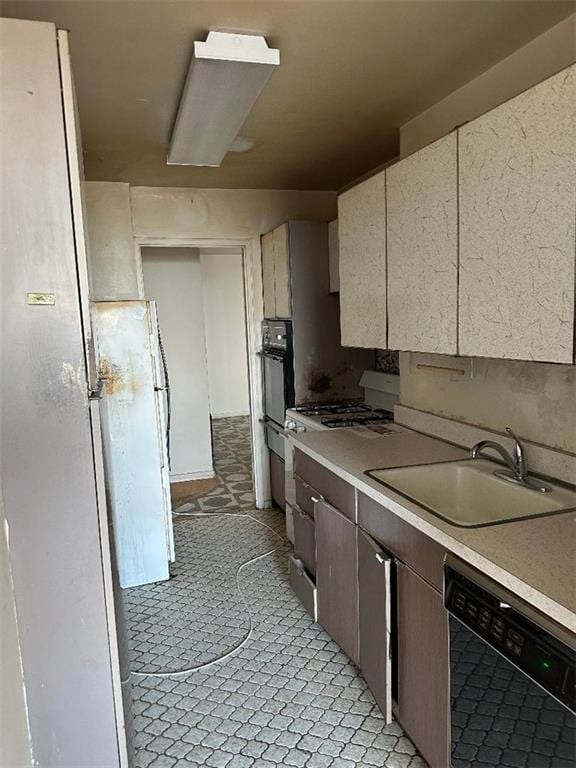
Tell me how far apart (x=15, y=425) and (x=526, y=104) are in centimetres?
169

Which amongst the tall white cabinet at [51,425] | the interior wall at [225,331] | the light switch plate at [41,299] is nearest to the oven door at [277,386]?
the tall white cabinet at [51,425]

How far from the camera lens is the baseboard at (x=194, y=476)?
17.2 ft

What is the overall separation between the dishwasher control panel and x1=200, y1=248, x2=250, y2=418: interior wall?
651cm

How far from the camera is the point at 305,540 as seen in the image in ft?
8.92

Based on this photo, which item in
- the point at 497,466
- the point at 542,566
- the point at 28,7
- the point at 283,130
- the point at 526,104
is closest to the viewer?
the point at 542,566

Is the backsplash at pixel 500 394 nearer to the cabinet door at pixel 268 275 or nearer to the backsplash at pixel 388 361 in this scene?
the backsplash at pixel 388 361

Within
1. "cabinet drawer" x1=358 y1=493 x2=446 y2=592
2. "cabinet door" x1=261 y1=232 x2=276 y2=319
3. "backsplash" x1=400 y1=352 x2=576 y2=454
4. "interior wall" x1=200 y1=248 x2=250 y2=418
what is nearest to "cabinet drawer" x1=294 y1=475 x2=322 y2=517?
"cabinet drawer" x1=358 y1=493 x2=446 y2=592

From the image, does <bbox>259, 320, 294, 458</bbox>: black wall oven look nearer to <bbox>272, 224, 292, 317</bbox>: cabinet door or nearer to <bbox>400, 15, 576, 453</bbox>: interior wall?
<bbox>272, 224, 292, 317</bbox>: cabinet door

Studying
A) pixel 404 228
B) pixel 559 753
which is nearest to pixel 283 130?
pixel 404 228

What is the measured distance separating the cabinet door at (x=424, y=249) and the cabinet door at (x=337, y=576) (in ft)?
2.70

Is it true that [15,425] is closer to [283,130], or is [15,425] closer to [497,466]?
[497,466]

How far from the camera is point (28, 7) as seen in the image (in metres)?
1.65

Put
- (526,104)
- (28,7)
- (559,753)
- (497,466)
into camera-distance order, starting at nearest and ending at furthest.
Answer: (559,753), (526,104), (28,7), (497,466)

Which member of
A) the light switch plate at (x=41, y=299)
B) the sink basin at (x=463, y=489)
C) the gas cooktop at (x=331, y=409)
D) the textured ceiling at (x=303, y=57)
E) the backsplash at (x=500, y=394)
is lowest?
the sink basin at (x=463, y=489)
